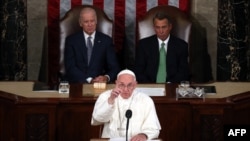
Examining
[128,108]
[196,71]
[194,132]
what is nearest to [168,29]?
[196,71]

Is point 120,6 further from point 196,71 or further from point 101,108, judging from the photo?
point 101,108

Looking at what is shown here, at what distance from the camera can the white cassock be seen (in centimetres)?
656

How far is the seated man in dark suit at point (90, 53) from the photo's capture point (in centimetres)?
903

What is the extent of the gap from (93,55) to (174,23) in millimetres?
1022

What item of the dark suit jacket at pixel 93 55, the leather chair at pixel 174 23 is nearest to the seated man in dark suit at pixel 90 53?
the dark suit jacket at pixel 93 55

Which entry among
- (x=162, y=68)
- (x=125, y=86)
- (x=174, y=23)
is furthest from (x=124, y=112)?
(x=174, y=23)

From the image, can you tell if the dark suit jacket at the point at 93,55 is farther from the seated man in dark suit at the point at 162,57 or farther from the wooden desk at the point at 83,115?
the wooden desk at the point at 83,115

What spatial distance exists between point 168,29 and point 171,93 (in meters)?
1.43

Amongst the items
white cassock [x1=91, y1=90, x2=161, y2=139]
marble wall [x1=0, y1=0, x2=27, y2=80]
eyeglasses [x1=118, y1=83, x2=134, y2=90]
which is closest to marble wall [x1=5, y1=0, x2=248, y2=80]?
marble wall [x1=0, y1=0, x2=27, y2=80]

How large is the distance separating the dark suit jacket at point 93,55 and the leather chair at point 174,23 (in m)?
0.45

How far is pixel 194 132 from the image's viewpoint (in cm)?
752

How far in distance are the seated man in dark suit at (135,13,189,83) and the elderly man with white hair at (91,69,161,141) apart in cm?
228

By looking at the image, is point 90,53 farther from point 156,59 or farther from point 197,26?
point 197,26

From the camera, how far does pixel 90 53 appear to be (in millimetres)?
9203
